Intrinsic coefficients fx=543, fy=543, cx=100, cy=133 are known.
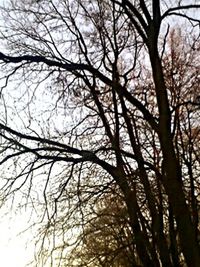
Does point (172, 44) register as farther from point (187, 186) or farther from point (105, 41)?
point (187, 186)

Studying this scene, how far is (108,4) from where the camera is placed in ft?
41.9

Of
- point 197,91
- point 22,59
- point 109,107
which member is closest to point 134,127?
point 109,107

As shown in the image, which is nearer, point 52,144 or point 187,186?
point 52,144

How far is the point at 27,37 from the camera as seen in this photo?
12.6 meters

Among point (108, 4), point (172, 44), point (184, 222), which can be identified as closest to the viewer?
point (184, 222)

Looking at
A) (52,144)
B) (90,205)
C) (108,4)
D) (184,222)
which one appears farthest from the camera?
(108,4)

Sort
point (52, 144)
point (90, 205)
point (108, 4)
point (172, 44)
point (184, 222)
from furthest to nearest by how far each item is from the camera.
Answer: point (172, 44)
point (108, 4)
point (90, 205)
point (52, 144)
point (184, 222)

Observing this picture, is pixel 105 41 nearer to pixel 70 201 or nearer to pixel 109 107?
pixel 109 107

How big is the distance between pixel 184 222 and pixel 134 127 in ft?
11.1

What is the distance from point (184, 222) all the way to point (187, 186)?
2.80m

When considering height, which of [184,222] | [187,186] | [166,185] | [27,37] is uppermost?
[27,37]

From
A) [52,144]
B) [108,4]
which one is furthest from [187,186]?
[108,4]

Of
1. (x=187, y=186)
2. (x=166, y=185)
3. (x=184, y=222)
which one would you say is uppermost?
(x=187, y=186)

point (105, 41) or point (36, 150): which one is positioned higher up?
point (105, 41)
